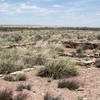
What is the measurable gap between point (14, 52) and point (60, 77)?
4.45 meters

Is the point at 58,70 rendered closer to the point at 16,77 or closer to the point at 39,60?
the point at 16,77

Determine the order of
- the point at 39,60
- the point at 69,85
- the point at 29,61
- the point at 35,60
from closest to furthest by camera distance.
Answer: the point at 69,85 < the point at 29,61 < the point at 35,60 < the point at 39,60

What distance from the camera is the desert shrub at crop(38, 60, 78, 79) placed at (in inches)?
373

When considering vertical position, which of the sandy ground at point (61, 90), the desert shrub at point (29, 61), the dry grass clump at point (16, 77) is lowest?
the sandy ground at point (61, 90)

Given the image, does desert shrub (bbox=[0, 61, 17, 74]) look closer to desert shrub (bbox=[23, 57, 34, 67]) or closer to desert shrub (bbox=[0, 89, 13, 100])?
desert shrub (bbox=[23, 57, 34, 67])

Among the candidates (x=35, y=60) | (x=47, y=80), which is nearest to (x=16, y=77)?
(x=47, y=80)


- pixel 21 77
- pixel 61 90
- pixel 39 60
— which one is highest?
pixel 39 60

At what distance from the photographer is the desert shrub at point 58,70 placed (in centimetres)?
947

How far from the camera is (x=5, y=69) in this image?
32.4 feet

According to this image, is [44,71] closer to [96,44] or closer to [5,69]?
[5,69]

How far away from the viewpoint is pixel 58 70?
31.4 feet

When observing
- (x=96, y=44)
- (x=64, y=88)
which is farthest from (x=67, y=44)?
(x=64, y=88)

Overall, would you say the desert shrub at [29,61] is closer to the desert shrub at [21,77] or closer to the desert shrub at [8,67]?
the desert shrub at [8,67]

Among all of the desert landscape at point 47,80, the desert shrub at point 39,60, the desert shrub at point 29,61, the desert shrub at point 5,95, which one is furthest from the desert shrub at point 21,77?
the desert shrub at point 39,60
